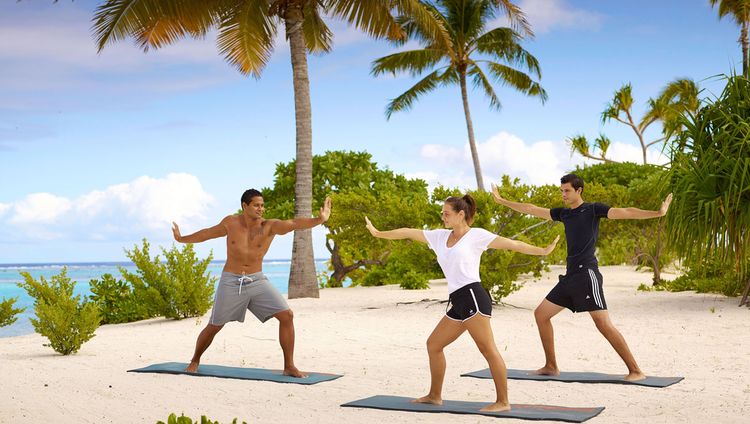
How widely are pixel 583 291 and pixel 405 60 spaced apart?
26.7 m

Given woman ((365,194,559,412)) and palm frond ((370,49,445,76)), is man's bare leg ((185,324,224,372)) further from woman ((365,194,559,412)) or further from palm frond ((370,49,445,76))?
palm frond ((370,49,445,76))

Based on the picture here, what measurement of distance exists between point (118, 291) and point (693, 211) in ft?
34.6

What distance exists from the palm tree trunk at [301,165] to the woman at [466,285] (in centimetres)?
1210

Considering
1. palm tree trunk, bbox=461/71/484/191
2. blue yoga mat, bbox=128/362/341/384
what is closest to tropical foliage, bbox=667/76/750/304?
blue yoga mat, bbox=128/362/341/384

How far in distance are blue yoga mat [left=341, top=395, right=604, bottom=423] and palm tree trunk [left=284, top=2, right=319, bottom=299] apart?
1148cm

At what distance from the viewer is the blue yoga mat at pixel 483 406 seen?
6895 millimetres

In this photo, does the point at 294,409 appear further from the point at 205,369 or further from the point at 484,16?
the point at 484,16

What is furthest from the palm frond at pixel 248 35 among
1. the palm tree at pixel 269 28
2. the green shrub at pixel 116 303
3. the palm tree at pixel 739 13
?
the palm tree at pixel 739 13

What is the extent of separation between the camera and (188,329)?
14203 millimetres

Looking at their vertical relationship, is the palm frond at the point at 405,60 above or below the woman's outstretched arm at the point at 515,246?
above

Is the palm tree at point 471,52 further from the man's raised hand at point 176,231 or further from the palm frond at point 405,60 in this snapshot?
the man's raised hand at point 176,231

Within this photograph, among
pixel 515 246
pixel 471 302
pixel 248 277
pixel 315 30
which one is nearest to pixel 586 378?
pixel 515 246

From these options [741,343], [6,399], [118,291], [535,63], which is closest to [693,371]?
[741,343]

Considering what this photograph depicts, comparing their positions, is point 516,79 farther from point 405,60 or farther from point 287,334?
point 287,334
